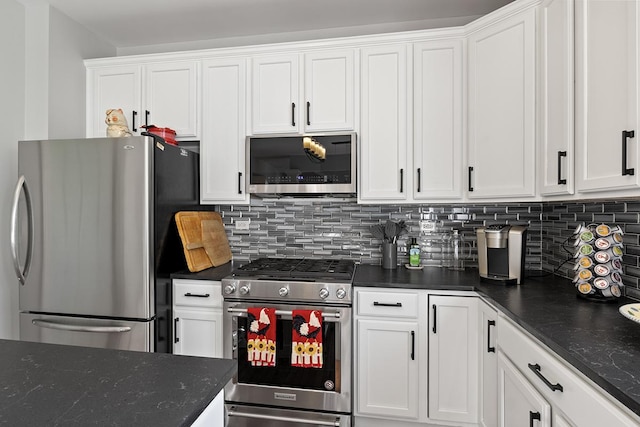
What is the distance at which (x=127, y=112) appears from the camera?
8.66 ft

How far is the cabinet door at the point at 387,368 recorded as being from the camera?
2.00 m

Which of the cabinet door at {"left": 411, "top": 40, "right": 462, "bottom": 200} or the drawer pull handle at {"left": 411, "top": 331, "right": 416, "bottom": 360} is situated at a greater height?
the cabinet door at {"left": 411, "top": 40, "right": 462, "bottom": 200}

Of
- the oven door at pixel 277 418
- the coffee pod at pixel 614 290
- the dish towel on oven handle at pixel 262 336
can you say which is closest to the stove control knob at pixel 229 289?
the dish towel on oven handle at pixel 262 336

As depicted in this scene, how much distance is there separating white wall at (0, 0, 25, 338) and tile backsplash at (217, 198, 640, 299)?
54.0 inches

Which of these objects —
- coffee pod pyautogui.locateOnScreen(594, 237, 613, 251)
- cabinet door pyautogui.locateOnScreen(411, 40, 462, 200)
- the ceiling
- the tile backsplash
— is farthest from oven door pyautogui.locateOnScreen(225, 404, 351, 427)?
the ceiling

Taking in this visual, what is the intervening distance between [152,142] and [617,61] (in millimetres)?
2214

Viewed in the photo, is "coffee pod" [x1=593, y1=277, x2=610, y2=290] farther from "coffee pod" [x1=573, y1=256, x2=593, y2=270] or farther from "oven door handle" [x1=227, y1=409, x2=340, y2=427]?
"oven door handle" [x1=227, y1=409, x2=340, y2=427]

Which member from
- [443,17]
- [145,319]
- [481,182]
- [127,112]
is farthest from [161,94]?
[481,182]

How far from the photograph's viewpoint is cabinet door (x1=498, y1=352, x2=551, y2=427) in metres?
1.19

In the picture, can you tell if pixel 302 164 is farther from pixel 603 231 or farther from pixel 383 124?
pixel 603 231

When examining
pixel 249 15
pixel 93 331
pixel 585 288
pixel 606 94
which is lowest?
pixel 93 331

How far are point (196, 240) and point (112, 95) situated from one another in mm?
1321

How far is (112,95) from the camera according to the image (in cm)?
265

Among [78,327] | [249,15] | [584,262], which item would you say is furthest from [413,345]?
[249,15]
